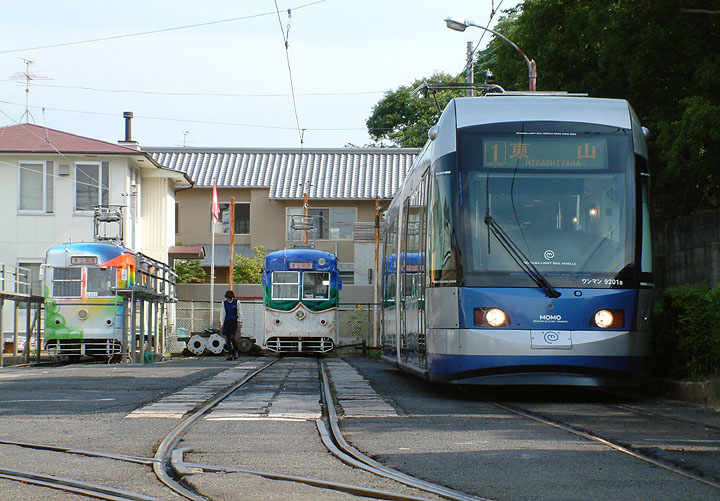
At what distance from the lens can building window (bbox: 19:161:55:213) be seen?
1419 inches

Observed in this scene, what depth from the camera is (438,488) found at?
20.2 feet

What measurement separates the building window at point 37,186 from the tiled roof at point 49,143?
0.63 metres

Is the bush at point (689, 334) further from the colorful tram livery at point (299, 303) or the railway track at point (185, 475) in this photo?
the colorful tram livery at point (299, 303)

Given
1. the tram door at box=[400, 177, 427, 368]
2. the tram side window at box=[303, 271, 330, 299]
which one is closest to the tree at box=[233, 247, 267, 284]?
the tram side window at box=[303, 271, 330, 299]

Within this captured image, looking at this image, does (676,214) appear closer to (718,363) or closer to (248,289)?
(718,363)

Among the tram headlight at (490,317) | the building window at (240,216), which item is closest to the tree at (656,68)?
the tram headlight at (490,317)

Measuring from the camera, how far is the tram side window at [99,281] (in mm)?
28562

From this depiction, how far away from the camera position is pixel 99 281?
2864 centimetres

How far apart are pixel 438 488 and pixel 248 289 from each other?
37.0 meters

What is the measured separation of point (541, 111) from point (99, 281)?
18.5 meters

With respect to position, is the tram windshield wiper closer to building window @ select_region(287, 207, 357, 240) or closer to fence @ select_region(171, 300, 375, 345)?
fence @ select_region(171, 300, 375, 345)

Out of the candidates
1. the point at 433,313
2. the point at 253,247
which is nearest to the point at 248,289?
the point at 253,247

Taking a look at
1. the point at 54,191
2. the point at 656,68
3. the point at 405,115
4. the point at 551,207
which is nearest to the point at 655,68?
the point at 656,68

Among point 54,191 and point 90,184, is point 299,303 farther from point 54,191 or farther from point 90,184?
point 54,191
